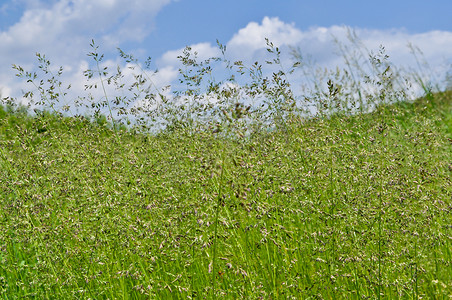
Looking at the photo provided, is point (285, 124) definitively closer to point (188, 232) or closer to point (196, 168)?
point (196, 168)

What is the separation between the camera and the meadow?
3.10 meters

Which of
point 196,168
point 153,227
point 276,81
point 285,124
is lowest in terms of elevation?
point 153,227

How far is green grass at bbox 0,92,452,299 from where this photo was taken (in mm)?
3094

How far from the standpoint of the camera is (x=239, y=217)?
3.96m

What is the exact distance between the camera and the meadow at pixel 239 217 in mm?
3100

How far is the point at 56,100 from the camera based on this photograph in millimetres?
4707

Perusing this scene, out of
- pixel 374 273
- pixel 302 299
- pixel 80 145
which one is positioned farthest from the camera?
pixel 80 145

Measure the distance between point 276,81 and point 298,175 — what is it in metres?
0.93

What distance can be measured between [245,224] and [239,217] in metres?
0.32

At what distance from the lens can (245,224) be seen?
3.65 meters

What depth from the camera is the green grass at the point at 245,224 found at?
309 cm

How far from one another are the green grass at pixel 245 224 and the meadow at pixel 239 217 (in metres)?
0.02

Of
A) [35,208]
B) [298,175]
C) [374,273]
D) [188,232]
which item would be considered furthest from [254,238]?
[35,208]

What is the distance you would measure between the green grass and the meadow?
0.7 inches
